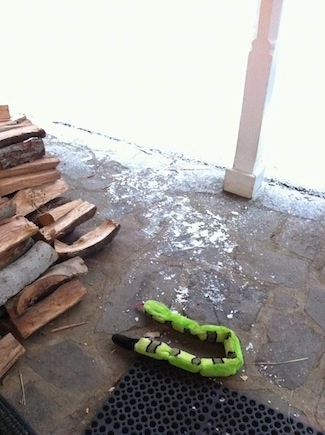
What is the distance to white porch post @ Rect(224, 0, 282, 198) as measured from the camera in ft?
8.34

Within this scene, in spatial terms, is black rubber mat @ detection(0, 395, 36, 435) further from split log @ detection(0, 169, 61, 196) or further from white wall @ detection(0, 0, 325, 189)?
white wall @ detection(0, 0, 325, 189)

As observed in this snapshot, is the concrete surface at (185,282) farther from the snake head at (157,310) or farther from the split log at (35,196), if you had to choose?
the split log at (35,196)

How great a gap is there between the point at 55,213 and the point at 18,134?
435 mm

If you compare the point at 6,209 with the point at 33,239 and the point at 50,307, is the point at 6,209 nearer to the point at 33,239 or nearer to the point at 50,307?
the point at 33,239

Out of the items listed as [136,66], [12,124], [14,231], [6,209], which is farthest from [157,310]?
[136,66]

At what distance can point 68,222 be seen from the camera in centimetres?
254

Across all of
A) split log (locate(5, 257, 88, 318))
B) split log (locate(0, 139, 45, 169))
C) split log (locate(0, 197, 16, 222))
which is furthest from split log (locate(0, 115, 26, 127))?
split log (locate(5, 257, 88, 318))

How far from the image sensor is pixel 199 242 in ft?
8.89

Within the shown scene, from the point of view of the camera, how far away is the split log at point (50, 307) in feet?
6.87

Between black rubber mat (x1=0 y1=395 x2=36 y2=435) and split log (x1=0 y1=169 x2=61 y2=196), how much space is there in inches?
42.3

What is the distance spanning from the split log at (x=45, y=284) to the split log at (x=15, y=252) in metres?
0.14

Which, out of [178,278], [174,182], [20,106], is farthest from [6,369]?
[20,106]

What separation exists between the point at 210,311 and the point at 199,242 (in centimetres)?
52

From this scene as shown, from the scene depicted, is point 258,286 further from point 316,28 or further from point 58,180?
point 316,28
